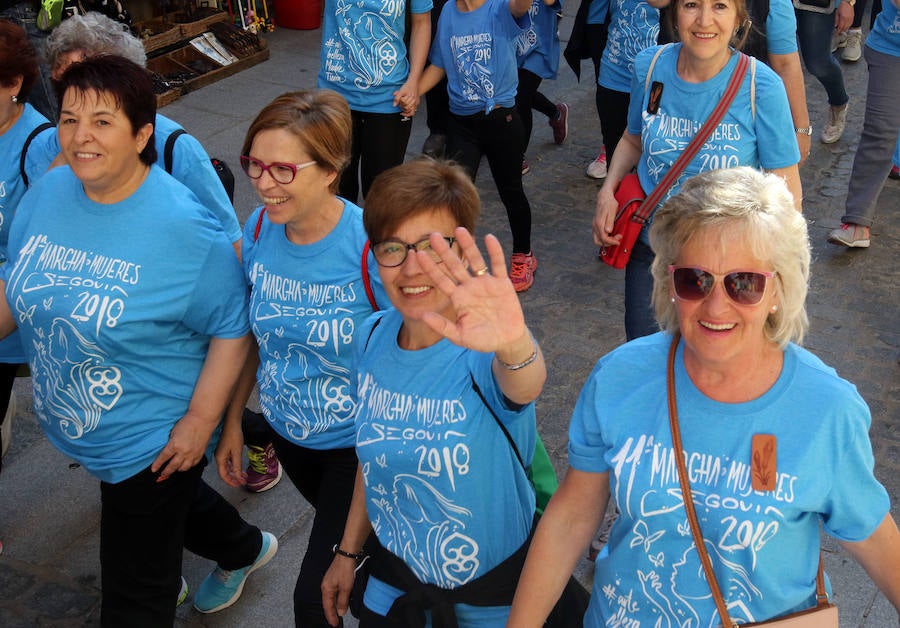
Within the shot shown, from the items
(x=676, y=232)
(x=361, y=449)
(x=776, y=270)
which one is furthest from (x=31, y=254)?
(x=776, y=270)

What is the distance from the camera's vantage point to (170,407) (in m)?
3.32

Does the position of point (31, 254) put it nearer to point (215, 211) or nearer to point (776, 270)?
point (215, 211)

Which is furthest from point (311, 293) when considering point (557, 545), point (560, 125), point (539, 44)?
point (560, 125)

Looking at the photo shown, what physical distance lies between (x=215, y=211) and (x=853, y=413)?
8.14ft

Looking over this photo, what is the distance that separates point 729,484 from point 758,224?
0.56m

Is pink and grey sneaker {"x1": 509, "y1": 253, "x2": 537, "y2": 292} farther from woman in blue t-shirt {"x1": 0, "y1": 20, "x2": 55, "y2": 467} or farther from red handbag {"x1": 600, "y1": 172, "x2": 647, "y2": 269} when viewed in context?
woman in blue t-shirt {"x1": 0, "y1": 20, "x2": 55, "y2": 467}

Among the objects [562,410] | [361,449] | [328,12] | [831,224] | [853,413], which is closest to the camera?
[853,413]

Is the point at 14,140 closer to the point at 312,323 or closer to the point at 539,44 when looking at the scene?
the point at 312,323

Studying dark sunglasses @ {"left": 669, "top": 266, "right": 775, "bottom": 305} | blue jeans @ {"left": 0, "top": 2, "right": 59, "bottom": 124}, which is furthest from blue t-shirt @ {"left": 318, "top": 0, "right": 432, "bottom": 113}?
dark sunglasses @ {"left": 669, "top": 266, "right": 775, "bottom": 305}

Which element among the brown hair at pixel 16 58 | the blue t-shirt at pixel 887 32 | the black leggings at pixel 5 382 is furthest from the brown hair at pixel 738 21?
the black leggings at pixel 5 382

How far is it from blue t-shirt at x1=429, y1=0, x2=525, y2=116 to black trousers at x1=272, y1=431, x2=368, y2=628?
124 inches

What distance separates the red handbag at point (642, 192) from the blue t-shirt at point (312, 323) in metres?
1.24

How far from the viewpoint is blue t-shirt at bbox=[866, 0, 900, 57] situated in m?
6.24

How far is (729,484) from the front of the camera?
2.17 m
